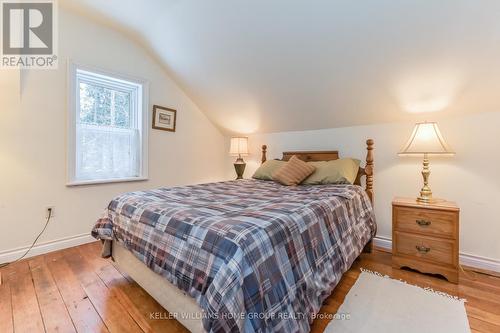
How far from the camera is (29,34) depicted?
231 cm

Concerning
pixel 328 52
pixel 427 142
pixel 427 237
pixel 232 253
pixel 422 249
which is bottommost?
pixel 422 249

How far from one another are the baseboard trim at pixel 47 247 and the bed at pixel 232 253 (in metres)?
1.00

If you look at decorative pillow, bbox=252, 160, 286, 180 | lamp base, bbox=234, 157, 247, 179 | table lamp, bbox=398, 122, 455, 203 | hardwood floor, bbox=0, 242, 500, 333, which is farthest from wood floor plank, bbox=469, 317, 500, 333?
lamp base, bbox=234, 157, 247, 179

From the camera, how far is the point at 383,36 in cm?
188

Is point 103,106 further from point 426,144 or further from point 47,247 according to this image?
point 426,144

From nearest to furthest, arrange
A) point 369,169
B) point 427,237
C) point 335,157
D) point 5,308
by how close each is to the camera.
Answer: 1. point 5,308
2. point 427,237
3. point 369,169
4. point 335,157

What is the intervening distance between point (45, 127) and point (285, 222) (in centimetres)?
260

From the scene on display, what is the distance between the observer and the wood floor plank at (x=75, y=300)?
138 centimetres

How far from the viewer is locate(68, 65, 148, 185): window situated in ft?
8.50

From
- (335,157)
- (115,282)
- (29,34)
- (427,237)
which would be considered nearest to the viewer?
(115,282)

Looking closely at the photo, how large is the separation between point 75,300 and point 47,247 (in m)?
1.15

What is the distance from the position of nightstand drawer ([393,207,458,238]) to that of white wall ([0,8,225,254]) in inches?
117

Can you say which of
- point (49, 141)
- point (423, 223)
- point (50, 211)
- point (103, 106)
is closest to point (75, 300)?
point (50, 211)

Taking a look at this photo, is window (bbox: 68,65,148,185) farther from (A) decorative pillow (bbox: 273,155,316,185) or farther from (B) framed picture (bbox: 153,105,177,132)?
(A) decorative pillow (bbox: 273,155,316,185)
